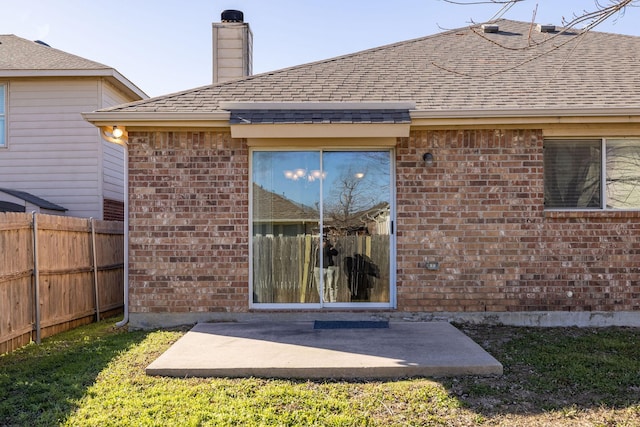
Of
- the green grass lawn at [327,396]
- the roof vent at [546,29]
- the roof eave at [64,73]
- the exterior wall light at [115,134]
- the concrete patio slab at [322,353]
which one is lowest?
the green grass lawn at [327,396]

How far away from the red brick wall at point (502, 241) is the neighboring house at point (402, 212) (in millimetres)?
19

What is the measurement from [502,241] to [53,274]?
6.50 metres

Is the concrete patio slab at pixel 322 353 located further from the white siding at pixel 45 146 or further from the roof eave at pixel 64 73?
the roof eave at pixel 64 73

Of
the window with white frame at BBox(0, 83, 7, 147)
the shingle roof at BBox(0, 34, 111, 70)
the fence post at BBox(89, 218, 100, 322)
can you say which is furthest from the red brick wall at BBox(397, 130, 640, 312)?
the window with white frame at BBox(0, 83, 7, 147)

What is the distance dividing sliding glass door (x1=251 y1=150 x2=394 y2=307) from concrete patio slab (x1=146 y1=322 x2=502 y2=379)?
754 millimetres

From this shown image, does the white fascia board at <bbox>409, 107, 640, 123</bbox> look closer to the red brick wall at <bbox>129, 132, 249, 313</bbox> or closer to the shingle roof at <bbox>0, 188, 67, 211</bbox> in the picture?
the red brick wall at <bbox>129, 132, 249, 313</bbox>

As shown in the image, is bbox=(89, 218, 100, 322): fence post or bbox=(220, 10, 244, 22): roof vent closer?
bbox=(89, 218, 100, 322): fence post

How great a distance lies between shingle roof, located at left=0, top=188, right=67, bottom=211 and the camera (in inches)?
402

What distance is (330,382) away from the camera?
15.3 ft

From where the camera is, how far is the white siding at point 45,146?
11.2 m

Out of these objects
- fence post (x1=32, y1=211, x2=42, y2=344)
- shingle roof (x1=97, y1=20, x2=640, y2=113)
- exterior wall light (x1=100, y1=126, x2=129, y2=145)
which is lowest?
fence post (x1=32, y1=211, x2=42, y2=344)

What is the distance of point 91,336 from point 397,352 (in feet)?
14.2

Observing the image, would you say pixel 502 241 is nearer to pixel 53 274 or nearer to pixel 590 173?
pixel 590 173

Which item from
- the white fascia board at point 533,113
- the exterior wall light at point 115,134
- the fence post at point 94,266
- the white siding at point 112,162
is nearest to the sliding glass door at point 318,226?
the white fascia board at point 533,113
